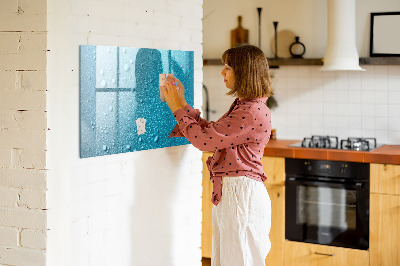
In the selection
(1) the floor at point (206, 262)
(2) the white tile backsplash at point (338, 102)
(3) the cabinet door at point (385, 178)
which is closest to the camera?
(3) the cabinet door at point (385, 178)

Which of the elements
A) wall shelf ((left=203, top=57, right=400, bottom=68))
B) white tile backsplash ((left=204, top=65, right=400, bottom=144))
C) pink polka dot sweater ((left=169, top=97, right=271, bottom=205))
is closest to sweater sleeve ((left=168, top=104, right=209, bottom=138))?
pink polka dot sweater ((left=169, top=97, right=271, bottom=205))

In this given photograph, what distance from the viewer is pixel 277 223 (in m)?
4.50

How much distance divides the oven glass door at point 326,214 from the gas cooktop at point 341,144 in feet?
0.99

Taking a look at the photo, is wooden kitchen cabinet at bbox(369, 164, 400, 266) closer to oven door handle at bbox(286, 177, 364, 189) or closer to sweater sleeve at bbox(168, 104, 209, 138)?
oven door handle at bbox(286, 177, 364, 189)

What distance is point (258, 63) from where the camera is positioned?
276cm

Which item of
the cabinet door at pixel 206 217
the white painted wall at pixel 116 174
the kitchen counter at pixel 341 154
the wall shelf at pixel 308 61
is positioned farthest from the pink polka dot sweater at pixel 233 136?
the wall shelf at pixel 308 61

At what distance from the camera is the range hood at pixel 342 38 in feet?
14.9

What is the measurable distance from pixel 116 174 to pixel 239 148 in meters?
0.58

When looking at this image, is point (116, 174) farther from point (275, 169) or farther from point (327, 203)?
point (327, 203)

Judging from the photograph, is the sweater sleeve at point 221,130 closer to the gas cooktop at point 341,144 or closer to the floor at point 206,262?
the gas cooktop at point 341,144

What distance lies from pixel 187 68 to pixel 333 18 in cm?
197

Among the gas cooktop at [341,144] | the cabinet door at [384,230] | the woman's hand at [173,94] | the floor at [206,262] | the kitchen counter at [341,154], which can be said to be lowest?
the floor at [206,262]

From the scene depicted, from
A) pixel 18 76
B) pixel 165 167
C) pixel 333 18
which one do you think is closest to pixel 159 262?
pixel 165 167

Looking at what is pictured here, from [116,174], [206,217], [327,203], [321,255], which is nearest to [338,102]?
[327,203]
